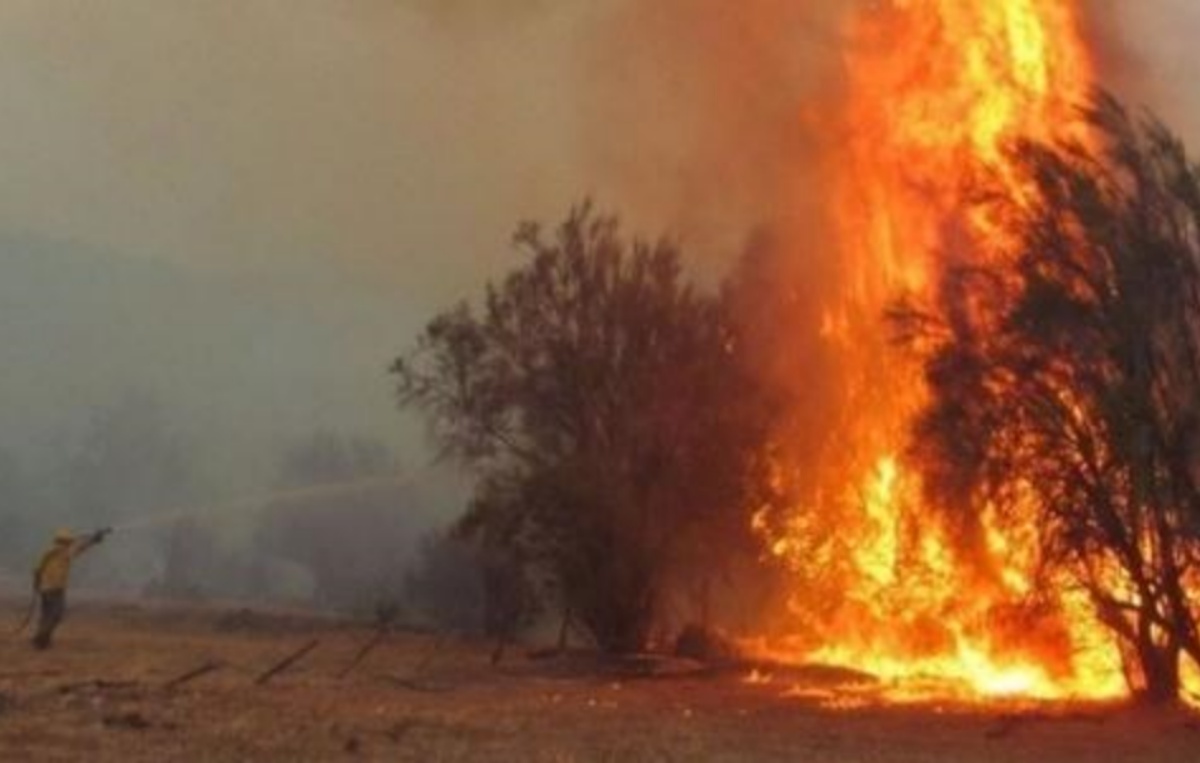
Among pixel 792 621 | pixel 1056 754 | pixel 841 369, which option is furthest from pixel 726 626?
pixel 1056 754

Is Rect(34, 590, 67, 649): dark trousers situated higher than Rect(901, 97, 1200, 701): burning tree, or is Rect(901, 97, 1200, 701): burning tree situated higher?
Rect(901, 97, 1200, 701): burning tree

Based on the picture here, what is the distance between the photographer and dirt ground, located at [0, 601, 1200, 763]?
14469 millimetres

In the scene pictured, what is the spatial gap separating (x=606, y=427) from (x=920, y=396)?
23.9 ft

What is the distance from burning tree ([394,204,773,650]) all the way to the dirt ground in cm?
365

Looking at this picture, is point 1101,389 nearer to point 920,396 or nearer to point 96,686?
point 920,396

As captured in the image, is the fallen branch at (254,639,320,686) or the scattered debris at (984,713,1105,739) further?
the fallen branch at (254,639,320,686)

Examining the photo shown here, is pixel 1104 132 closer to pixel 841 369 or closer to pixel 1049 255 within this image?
pixel 1049 255

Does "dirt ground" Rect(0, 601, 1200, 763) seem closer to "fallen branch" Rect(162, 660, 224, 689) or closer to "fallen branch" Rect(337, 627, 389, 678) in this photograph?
"fallen branch" Rect(162, 660, 224, 689)

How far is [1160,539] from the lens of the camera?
20953mm

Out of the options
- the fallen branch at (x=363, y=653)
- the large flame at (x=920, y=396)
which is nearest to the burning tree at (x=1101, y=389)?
the large flame at (x=920, y=396)

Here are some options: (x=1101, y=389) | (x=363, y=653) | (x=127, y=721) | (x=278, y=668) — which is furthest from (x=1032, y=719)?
(x=363, y=653)

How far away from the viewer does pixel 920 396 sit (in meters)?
28.0

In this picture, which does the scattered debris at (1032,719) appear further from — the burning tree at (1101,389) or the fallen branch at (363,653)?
the fallen branch at (363,653)

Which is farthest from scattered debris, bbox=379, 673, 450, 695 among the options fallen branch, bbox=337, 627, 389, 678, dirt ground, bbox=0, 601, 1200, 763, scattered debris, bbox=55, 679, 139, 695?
scattered debris, bbox=55, 679, 139, 695
